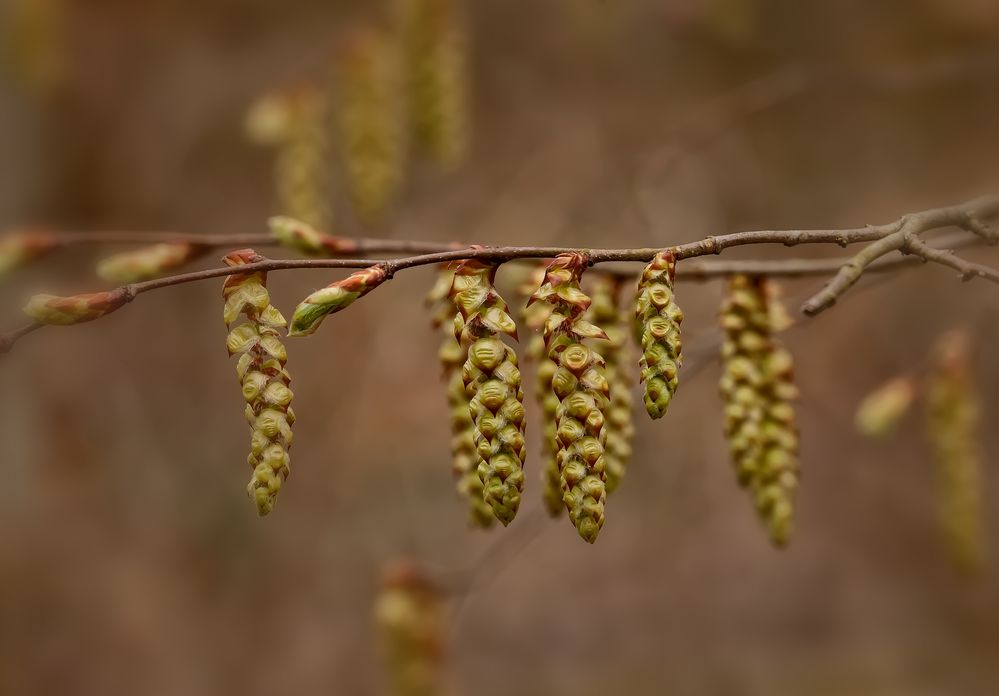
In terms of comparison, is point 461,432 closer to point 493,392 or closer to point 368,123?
point 493,392

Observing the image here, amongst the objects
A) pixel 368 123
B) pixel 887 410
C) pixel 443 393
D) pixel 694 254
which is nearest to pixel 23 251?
pixel 368 123

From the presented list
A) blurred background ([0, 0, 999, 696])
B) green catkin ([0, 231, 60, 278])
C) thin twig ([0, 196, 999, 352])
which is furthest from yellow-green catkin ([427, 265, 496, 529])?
blurred background ([0, 0, 999, 696])

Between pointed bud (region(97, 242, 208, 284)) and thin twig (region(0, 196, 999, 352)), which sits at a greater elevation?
pointed bud (region(97, 242, 208, 284))

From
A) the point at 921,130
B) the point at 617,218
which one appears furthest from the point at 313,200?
the point at 921,130

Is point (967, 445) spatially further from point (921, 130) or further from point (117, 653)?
point (117, 653)

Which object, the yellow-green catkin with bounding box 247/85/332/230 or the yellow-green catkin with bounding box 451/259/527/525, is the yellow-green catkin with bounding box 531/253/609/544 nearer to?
the yellow-green catkin with bounding box 451/259/527/525

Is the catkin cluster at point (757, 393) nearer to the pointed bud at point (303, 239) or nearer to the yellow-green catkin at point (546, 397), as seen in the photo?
the yellow-green catkin at point (546, 397)

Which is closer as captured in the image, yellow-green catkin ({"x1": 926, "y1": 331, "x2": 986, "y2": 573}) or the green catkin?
the green catkin
